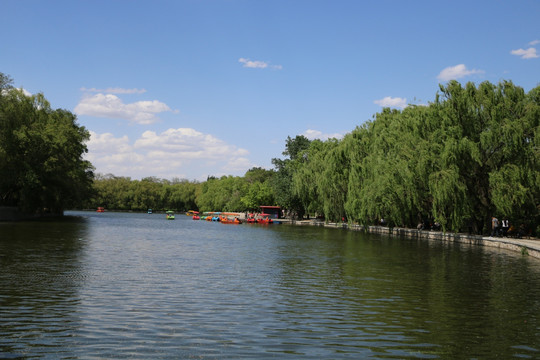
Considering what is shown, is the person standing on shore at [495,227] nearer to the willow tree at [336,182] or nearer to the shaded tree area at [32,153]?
the willow tree at [336,182]

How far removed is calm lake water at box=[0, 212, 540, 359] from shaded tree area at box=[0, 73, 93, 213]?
37.0 m

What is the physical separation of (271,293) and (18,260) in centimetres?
1194

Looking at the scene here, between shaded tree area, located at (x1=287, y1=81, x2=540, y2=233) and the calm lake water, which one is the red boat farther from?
the calm lake water

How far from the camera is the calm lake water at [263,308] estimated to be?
32.5ft

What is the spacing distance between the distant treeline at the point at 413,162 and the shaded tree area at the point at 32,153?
12cm

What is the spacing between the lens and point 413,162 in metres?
41.7

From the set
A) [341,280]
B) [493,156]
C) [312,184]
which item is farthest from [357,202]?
[341,280]

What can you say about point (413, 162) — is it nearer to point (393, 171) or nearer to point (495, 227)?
point (393, 171)

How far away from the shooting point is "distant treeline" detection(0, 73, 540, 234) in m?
38.0

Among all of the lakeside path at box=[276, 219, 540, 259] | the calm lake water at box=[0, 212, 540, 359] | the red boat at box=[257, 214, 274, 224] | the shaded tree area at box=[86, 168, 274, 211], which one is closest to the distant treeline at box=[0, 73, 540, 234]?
the lakeside path at box=[276, 219, 540, 259]

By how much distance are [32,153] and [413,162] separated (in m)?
44.2

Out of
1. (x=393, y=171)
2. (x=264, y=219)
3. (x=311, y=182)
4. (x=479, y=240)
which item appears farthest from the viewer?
(x=264, y=219)

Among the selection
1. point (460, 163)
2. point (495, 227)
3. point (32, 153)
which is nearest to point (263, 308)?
point (460, 163)

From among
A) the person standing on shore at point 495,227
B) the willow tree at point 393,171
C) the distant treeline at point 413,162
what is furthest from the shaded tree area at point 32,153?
the person standing on shore at point 495,227
